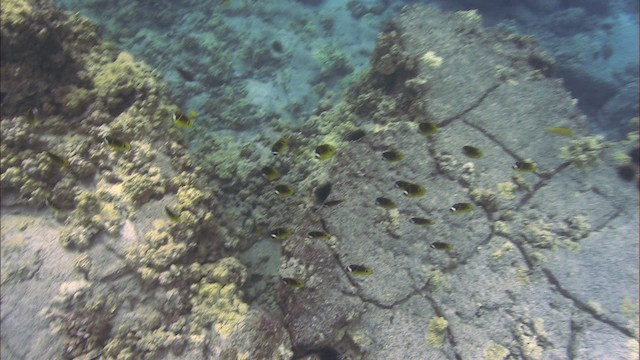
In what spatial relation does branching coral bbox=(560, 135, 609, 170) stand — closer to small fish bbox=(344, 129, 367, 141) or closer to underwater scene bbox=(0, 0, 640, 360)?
underwater scene bbox=(0, 0, 640, 360)

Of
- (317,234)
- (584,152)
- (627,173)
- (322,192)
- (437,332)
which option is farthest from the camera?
(584,152)

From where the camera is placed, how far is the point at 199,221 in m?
5.19

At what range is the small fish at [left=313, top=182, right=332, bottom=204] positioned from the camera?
20.2ft

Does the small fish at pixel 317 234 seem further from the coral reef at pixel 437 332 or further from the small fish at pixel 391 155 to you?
the coral reef at pixel 437 332

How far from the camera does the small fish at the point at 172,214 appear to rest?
4.75m

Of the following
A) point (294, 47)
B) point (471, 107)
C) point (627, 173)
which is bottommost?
point (294, 47)

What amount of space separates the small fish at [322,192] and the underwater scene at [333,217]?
0.10 feet

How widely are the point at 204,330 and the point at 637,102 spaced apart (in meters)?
14.2

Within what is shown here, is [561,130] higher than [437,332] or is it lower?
higher

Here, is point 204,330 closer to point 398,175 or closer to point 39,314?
point 39,314

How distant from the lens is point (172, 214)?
15.6 ft

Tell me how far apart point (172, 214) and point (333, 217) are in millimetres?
2236

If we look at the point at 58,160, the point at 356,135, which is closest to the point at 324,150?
the point at 356,135

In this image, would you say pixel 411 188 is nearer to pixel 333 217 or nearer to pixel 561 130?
pixel 333 217
